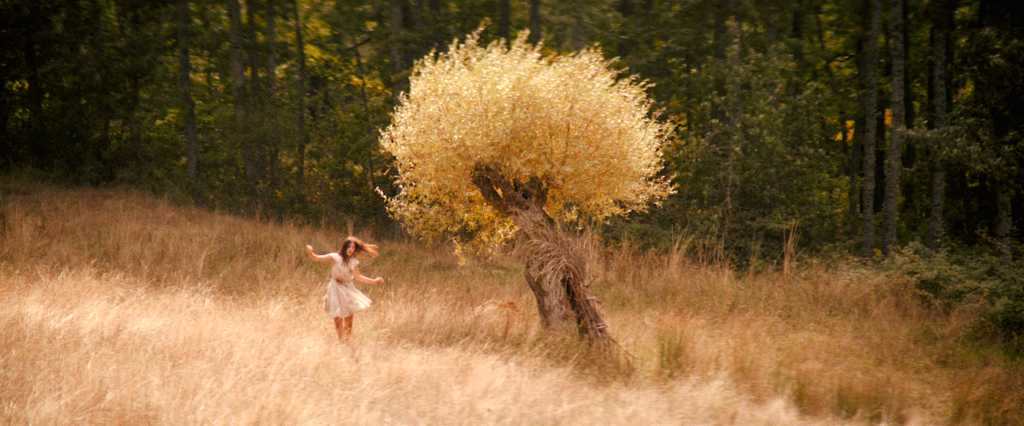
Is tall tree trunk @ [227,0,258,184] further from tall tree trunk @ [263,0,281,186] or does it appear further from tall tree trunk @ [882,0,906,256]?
tall tree trunk @ [882,0,906,256]

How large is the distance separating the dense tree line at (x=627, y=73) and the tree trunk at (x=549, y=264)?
7413 millimetres

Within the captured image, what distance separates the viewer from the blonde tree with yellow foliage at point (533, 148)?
6059mm

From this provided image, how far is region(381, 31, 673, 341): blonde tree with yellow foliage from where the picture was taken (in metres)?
6.06

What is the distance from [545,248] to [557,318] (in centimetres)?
84

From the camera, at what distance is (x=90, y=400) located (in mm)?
4230

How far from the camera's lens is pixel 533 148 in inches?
247

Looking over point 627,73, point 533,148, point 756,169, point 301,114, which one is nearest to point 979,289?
point 756,169

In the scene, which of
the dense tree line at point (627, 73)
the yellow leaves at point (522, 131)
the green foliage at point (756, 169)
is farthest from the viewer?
the dense tree line at point (627, 73)

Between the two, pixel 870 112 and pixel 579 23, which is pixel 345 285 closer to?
pixel 579 23

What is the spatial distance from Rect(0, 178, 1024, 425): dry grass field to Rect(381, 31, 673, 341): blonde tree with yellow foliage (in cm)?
82

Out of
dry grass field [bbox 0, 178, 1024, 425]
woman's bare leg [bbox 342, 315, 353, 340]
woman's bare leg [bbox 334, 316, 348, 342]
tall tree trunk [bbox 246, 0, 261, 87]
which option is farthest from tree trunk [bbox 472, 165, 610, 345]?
tall tree trunk [bbox 246, 0, 261, 87]

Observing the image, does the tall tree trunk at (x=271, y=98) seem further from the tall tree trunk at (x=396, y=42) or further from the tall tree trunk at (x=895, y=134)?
the tall tree trunk at (x=895, y=134)

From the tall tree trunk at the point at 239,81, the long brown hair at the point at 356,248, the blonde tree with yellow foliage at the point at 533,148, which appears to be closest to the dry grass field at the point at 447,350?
the blonde tree with yellow foliage at the point at 533,148

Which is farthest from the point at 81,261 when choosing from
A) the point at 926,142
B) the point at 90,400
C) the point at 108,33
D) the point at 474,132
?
the point at 926,142
